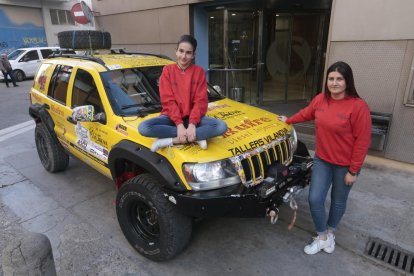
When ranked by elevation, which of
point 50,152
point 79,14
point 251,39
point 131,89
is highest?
point 79,14

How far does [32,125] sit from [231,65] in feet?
17.9

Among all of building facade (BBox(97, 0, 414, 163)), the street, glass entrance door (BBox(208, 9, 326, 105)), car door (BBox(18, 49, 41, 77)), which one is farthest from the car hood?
car door (BBox(18, 49, 41, 77))

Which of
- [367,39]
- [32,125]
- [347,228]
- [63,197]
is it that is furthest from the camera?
[32,125]

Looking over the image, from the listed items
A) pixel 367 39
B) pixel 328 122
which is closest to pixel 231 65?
pixel 367 39

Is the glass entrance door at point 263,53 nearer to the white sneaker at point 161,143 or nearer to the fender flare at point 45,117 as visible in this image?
the fender flare at point 45,117

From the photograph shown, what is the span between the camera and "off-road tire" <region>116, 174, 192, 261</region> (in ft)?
8.79

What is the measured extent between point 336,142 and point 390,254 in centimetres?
134

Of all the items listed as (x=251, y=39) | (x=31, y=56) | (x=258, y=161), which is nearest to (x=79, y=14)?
(x=251, y=39)

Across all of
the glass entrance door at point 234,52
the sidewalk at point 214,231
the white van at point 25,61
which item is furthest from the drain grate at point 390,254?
the white van at point 25,61

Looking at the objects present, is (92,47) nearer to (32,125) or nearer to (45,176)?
(45,176)

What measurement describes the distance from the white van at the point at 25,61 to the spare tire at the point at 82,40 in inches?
502

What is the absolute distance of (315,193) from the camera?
115 inches

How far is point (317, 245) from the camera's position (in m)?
3.08

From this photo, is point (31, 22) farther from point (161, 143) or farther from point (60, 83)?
point (161, 143)
